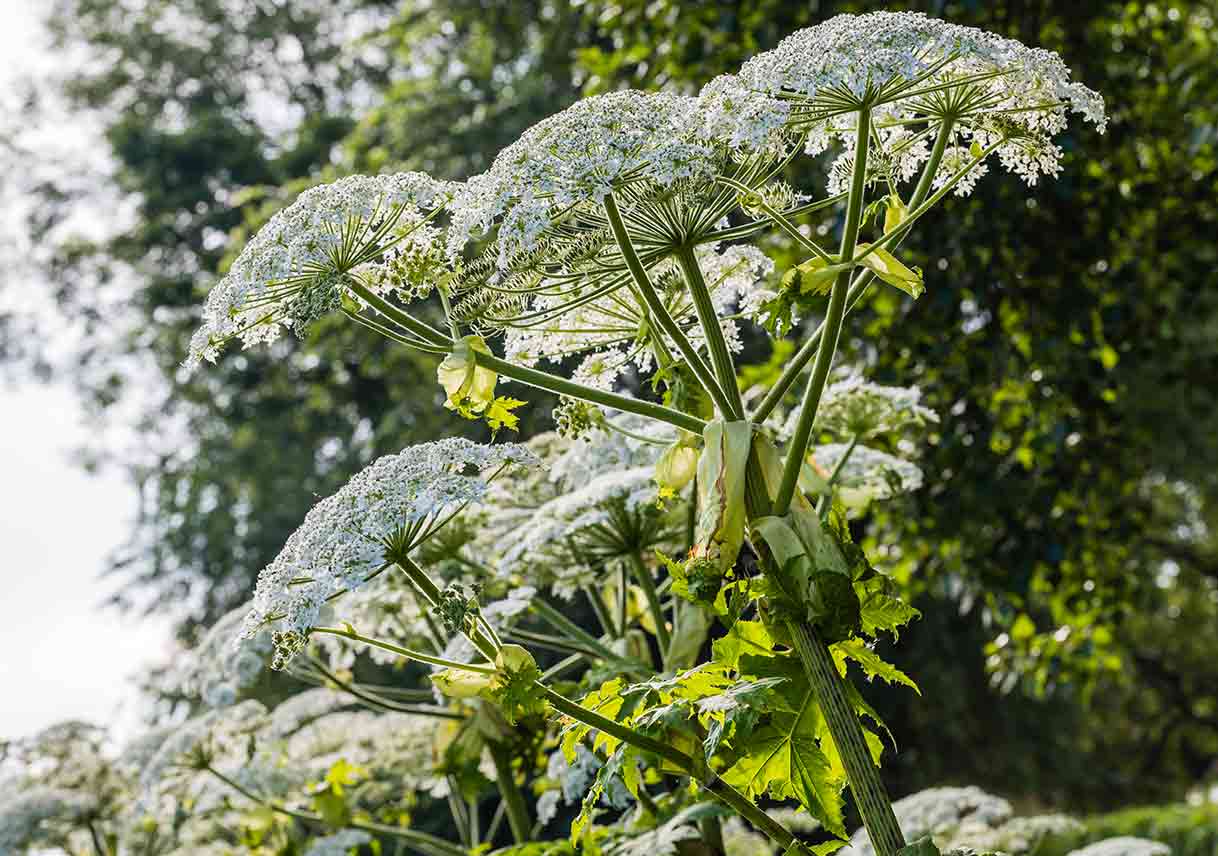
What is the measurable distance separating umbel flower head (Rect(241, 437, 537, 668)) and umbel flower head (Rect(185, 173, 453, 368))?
8.1 inches

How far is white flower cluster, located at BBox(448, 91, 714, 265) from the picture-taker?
1.32m

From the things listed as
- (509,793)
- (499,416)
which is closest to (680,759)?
(499,416)

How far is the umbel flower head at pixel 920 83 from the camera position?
1.29 m

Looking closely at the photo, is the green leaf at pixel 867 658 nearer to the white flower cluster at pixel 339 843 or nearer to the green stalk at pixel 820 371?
the green stalk at pixel 820 371

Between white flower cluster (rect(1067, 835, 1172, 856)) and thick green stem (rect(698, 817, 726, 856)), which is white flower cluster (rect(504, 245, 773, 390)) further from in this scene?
white flower cluster (rect(1067, 835, 1172, 856))

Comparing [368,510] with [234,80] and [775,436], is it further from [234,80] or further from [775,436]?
[234,80]

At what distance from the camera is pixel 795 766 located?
158cm

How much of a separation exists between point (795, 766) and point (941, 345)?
3876 mm

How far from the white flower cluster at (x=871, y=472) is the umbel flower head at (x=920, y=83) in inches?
42.2

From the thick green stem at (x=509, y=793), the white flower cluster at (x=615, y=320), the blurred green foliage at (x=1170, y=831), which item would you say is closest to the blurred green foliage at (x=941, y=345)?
the blurred green foliage at (x=1170, y=831)

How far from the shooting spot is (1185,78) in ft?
18.5

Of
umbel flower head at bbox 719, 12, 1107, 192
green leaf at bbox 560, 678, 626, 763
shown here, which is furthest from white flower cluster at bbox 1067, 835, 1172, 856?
umbel flower head at bbox 719, 12, 1107, 192

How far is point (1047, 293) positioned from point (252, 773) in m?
3.72

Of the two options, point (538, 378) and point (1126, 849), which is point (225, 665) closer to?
point (538, 378)
